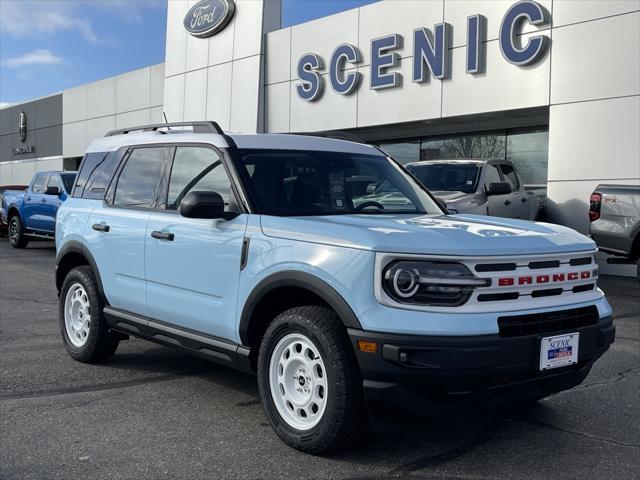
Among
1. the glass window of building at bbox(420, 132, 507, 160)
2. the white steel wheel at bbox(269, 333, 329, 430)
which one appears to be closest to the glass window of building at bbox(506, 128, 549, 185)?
the glass window of building at bbox(420, 132, 507, 160)

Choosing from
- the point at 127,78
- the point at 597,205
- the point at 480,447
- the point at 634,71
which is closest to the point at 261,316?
the point at 480,447

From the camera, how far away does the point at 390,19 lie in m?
17.2

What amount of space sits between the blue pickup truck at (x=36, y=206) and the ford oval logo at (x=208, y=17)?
8026 mm

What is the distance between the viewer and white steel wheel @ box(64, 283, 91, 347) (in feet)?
19.6

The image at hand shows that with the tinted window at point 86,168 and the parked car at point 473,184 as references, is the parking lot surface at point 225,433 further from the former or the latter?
the parked car at point 473,184

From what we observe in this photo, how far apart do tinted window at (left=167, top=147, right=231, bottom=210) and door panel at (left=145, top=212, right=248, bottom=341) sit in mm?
185

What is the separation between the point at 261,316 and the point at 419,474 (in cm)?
132

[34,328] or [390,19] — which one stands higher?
[390,19]

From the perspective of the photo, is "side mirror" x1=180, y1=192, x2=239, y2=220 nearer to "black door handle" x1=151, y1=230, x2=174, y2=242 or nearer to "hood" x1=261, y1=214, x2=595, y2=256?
"hood" x1=261, y1=214, x2=595, y2=256

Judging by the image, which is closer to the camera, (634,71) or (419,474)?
(419,474)

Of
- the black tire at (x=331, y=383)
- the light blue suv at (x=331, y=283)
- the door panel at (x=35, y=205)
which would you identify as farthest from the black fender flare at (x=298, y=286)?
the door panel at (x=35, y=205)

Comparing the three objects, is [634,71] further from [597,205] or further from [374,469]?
[374,469]

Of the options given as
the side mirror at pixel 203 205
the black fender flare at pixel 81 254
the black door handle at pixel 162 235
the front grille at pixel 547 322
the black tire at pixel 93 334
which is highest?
the side mirror at pixel 203 205

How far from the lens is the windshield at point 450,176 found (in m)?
11.7
